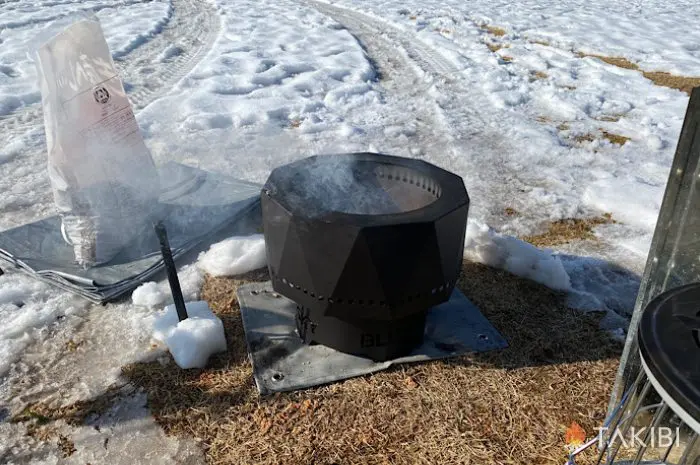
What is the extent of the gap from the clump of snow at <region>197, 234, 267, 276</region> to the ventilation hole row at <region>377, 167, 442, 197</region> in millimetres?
1009

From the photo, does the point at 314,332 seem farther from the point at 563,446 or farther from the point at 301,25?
the point at 301,25

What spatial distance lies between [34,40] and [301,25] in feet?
29.2

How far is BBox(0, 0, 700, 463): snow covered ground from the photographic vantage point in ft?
9.50

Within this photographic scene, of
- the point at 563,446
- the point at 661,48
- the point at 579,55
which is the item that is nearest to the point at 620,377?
the point at 563,446

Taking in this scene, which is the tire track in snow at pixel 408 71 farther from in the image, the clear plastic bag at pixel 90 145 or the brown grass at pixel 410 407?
the brown grass at pixel 410 407

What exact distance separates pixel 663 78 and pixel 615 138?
301cm

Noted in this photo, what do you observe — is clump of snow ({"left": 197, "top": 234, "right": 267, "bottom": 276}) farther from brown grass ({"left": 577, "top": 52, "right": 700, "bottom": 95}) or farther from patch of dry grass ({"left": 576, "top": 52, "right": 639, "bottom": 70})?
patch of dry grass ({"left": 576, "top": 52, "right": 639, "bottom": 70})

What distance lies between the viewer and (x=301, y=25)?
10.9m

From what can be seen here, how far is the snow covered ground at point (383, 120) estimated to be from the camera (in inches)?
114

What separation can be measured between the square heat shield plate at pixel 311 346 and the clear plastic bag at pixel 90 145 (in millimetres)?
960

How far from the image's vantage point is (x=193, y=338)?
2.50 metres

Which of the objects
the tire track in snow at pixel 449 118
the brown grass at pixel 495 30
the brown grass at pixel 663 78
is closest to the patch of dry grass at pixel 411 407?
the tire track in snow at pixel 449 118


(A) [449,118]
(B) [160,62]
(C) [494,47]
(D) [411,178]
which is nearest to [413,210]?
(D) [411,178]

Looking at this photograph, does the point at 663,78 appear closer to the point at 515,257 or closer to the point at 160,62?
the point at 515,257
